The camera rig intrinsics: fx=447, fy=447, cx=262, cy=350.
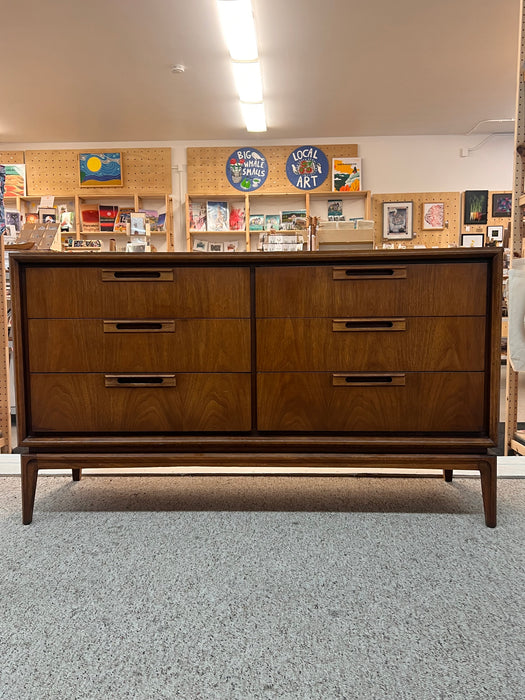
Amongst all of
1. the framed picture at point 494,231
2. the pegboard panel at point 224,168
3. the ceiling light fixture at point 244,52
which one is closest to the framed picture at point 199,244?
the pegboard panel at point 224,168

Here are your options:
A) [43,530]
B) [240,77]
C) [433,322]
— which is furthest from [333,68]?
[43,530]

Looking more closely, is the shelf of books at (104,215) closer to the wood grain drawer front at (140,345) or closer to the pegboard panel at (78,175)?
the pegboard panel at (78,175)

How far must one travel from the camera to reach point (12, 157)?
6156 mm

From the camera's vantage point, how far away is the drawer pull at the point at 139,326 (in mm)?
1433

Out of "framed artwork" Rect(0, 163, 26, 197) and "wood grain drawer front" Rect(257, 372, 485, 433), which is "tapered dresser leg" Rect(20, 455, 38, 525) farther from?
"framed artwork" Rect(0, 163, 26, 197)

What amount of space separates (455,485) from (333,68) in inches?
157

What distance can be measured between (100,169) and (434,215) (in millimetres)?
4569

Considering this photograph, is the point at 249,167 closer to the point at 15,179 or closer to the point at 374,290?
the point at 15,179

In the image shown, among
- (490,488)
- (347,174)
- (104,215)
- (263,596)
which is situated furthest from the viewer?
(104,215)

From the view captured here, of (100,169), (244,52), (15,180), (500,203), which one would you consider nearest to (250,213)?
(100,169)

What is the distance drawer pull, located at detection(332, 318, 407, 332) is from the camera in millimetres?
1409

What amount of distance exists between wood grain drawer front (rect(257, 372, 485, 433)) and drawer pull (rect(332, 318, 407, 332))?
145 mm

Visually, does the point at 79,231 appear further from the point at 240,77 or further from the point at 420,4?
the point at 420,4

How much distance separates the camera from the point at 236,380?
144cm
